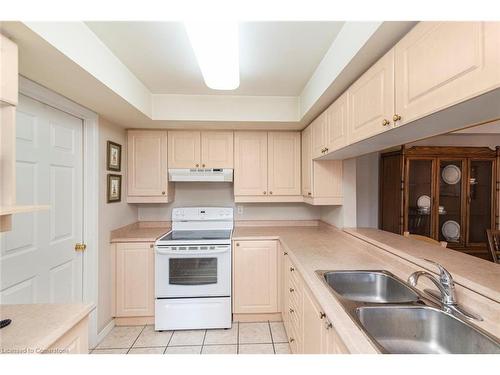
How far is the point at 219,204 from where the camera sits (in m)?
3.12

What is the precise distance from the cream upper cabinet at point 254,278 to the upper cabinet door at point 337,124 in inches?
49.6

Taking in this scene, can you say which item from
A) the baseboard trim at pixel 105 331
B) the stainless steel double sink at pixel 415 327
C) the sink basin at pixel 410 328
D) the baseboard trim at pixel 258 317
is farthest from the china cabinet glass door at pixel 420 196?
the baseboard trim at pixel 105 331

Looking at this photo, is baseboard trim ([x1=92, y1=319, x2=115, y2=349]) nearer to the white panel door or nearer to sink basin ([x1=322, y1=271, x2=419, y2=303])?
the white panel door

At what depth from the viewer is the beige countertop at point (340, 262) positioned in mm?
884

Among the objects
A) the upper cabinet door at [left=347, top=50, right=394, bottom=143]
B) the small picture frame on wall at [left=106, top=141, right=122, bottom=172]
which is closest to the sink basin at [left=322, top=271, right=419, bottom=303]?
the upper cabinet door at [left=347, top=50, right=394, bottom=143]

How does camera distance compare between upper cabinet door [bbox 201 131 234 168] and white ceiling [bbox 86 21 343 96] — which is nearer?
white ceiling [bbox 86 21 343 96]

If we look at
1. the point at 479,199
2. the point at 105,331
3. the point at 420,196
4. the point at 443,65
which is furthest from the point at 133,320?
the point at 479,199

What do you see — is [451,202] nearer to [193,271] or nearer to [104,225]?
[193,271]

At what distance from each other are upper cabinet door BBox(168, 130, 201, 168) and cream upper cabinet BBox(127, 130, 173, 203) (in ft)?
0.26

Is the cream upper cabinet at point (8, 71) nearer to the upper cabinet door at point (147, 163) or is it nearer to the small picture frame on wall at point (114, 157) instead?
the small picture frame on wall at point (114, 157)

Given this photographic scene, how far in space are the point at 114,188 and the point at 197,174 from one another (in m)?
0.86

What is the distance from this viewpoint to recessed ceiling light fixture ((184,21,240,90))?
3.33 ft
